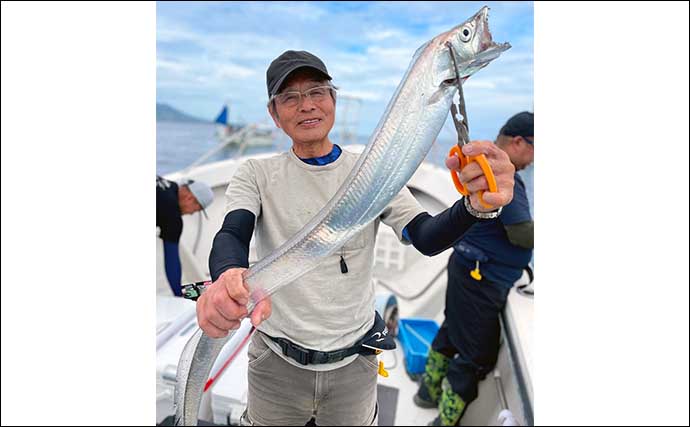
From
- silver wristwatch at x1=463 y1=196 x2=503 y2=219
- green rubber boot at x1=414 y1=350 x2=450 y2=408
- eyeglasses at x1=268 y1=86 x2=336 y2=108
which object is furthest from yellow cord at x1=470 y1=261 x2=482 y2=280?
eyeglasses at x1=268 y1=86 x2=336 y2=108

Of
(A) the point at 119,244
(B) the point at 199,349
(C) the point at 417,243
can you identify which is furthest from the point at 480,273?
(A) the point at 119,244

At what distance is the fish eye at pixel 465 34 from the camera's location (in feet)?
1.47

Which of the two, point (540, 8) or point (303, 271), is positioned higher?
point (540, 8)

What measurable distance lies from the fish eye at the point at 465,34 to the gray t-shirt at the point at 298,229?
17 cm

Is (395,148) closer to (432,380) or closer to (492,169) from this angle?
(492,169)

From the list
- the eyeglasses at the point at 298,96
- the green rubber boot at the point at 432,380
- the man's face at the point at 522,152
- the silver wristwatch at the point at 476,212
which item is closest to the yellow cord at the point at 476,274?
the green rubber boot at the point at 432,380

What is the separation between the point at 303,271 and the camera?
53 centimetres

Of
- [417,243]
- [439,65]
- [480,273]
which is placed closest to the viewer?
[439,65]

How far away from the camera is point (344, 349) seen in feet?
2.32

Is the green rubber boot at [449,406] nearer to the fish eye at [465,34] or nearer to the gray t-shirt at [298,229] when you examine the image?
the gray t-shirt at [298,229]

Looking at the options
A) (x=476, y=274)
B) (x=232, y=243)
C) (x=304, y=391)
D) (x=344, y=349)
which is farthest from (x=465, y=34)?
(x=476, y=274)

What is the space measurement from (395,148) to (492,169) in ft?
0.41

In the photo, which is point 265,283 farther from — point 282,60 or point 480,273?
point 480,273

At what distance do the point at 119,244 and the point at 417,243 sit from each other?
0.40m
